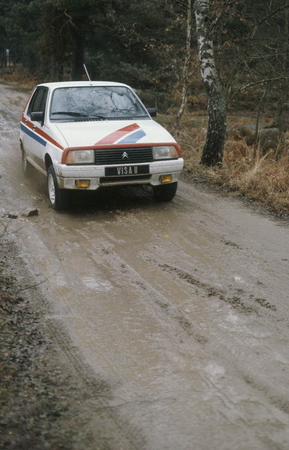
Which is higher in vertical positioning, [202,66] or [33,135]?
[202,66]

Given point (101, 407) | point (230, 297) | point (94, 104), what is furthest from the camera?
point (94, 104)

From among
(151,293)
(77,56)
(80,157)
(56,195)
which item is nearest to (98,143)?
(80,157)

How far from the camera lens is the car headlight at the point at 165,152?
7.50 metres

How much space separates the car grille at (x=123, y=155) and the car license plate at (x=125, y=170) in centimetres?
8

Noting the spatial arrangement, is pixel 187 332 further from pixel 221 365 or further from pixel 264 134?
pixel 264 134

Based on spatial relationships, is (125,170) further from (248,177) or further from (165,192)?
(248,177)

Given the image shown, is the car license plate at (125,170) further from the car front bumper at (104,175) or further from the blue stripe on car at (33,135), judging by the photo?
the blue stripe on car at (33,135)

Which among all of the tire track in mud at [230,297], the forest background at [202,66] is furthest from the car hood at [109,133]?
the tire track in mud at [230,297]

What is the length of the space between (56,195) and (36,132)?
1690 mm

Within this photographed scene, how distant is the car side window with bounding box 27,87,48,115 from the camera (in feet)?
29.0

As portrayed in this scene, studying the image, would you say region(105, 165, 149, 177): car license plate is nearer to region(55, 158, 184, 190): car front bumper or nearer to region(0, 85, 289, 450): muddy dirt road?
region(55, 158, 184, 190): car front bumper

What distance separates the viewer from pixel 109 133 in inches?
295

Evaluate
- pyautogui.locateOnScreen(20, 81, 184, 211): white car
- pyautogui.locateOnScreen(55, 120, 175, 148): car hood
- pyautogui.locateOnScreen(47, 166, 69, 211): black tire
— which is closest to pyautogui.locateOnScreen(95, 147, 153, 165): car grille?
pyautogui.locateOnScreen(20, 81, 184, 211): white car

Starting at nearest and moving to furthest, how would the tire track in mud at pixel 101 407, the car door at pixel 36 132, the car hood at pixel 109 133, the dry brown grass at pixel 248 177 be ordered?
the tire track in mud at pixel 101 407
the car hood at pixel 109 133
the car door at pixel 36 132
the dry brown grass at pixel 248 177
